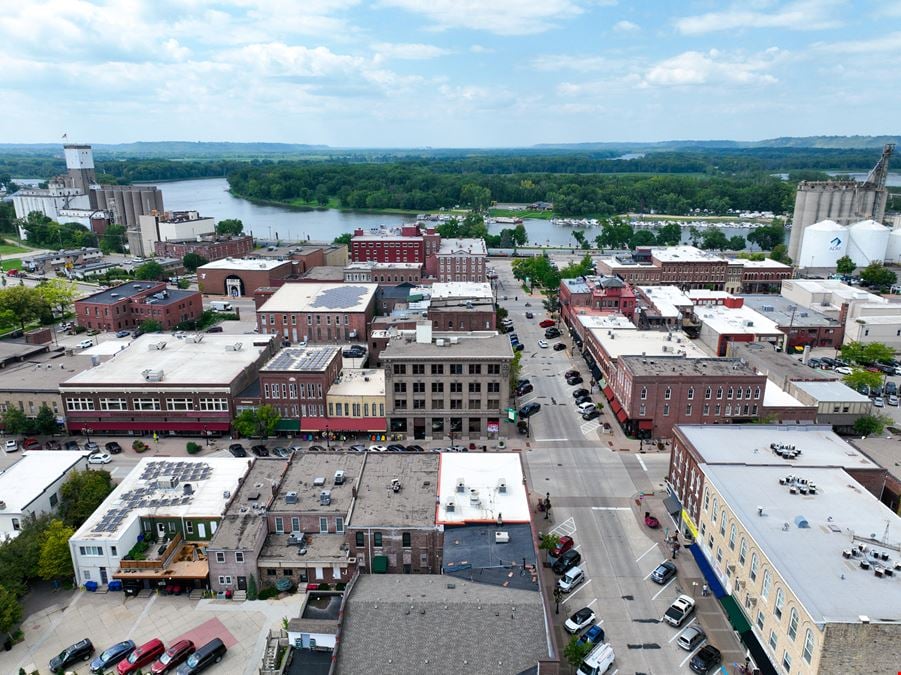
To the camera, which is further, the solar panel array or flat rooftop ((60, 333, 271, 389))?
flat rooftop ((60, 333, 271, 389))

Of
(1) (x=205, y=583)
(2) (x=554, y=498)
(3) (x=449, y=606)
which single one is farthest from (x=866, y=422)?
(1) (x=205, y=583)

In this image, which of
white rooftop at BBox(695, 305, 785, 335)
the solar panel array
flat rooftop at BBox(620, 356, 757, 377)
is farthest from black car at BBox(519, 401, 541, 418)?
white rooftop at BBox(695, 305, 785, 335)

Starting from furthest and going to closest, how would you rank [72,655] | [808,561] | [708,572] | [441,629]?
[708,572] → [72,655] → [808,561] → [441,629]

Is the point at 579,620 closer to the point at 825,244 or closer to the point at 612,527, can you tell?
the point at 612,527

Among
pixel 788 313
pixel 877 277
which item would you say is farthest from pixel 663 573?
pixel 877 277

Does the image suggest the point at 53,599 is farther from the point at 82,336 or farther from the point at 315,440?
the point at 82,336

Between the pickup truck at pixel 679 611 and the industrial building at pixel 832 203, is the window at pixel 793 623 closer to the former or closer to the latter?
the pickup truck at pixel 679 611

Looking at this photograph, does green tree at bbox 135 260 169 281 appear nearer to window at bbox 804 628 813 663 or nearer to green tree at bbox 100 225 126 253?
green tree at bbox 100 225 126 253
